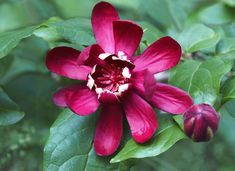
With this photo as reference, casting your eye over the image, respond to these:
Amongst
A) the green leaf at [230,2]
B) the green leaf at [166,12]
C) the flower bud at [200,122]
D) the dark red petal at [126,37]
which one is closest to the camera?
the flower bud at [200,122]

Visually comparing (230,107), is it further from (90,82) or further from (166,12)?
(166,12)

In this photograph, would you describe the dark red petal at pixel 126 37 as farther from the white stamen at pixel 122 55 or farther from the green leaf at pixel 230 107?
the green leaf at pixel 230 107

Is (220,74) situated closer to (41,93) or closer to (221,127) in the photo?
(41,93)

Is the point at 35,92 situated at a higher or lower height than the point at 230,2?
lower

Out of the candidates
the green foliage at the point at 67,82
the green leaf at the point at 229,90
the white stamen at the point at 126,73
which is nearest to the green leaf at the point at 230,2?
the green foliage at the point at 67,82

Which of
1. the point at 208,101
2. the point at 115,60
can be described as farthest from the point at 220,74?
the point at 115,60

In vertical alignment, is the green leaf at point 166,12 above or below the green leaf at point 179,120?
below

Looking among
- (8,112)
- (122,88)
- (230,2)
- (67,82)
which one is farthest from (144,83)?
(230,2)
